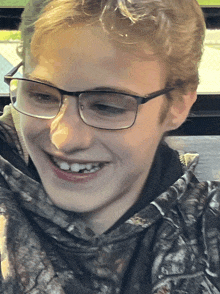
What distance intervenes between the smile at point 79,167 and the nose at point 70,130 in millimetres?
70

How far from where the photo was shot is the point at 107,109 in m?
0.99

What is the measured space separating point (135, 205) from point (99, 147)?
0.27 meters

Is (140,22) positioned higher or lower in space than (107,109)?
higher

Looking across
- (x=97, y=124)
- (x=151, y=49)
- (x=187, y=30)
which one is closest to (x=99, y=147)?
(x=97, y=124)

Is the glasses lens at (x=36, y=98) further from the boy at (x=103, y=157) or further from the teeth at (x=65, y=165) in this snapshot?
the teeth at (x=65, y=165)

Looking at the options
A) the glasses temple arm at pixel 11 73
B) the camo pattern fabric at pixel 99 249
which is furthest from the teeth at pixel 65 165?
the glasses temple arm at pixel 11 73

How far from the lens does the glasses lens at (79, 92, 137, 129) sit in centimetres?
98

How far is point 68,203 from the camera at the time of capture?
3.52ft

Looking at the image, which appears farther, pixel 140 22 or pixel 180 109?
pixel 180 109

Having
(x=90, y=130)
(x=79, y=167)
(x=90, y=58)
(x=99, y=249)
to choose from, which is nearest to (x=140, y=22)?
(x=90, y=58)

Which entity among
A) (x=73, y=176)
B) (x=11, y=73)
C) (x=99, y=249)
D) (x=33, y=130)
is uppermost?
(x=11, y=73)

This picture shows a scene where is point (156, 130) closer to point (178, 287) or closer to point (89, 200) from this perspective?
point (89, 200)

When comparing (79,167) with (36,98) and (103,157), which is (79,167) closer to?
(103,157)

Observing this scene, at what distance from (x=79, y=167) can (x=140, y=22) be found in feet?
1.33
